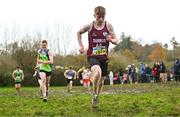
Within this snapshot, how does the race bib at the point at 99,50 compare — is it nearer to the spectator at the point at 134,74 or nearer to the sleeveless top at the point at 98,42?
the sleeveless top at the point at 98,42

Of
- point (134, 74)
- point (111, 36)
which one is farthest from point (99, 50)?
point (134, 74)

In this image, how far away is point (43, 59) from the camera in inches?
544

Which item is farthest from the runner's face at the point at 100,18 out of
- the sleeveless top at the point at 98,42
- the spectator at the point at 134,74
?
the spectator at the point at 134,74

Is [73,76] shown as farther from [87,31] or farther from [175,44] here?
[175,44]

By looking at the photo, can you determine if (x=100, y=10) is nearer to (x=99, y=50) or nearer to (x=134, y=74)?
(x=99, y=50)

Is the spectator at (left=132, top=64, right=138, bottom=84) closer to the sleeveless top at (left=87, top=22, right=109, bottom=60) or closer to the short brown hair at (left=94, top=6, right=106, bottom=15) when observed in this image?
the sleeveless top at (left=87, top=22, right=109, bottom=60)

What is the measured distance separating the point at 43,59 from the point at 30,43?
61.8 metres

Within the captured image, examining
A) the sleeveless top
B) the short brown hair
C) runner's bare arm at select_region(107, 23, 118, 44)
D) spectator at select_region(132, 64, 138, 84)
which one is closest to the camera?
the short brown hair

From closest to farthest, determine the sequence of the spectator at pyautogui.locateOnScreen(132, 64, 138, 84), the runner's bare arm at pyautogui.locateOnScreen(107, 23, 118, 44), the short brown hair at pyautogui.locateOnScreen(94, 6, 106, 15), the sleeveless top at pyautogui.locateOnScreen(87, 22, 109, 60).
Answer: the short brown hair at pyautogui.locateOnScreen(94, 6, 106, 15) < the runner's bare arm at pyautogui.locateOnScreen(107, 23, 118, 44) < the sleeveless top at pyautogui.locateOnScreen(87, 22, 109, 60) < the spectator at pyautogui.locateOnScreen(132, 64, 138, 84)

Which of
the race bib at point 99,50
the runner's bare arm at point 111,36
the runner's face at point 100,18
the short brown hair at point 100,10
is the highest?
the short brown hair at point 100,10

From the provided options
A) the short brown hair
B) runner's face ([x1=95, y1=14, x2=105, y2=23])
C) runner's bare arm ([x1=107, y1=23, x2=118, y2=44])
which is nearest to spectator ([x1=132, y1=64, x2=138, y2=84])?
runner's bare arm ([x1=107, y1=23, x2=118, y2=44])

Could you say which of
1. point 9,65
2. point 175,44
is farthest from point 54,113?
point 175,44

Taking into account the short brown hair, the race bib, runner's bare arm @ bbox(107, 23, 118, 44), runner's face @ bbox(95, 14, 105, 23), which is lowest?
the race bib

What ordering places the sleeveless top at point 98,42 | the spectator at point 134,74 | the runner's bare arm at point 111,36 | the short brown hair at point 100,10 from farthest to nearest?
1. the spectator at point 134,74
2. the sleeveless top at point 98,42
3. the runner's bare arm at point 111,36
4. the short brown hair at point 100,10
